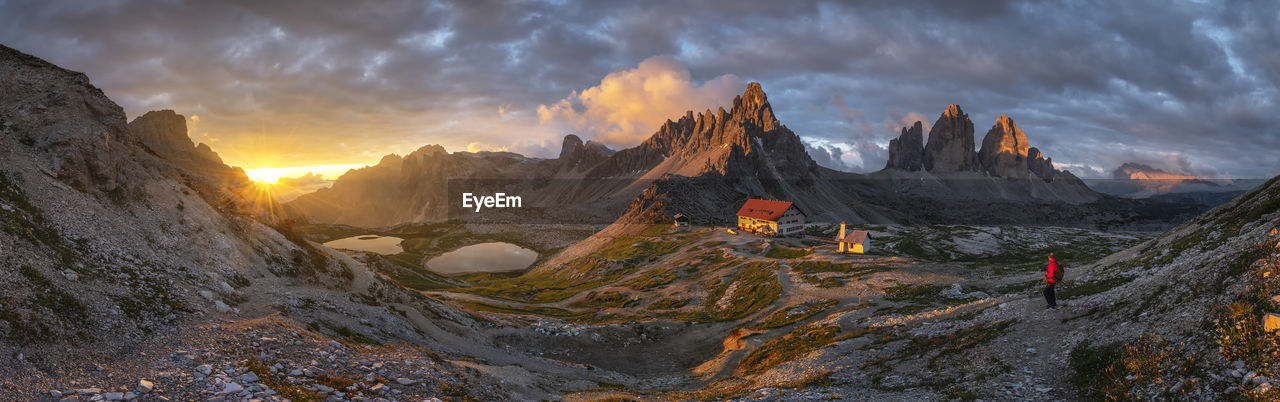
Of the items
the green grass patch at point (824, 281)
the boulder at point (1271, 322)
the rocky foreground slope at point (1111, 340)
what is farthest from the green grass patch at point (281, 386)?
the green grass patch at point (824, 281)

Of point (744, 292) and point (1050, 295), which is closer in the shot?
point (1050, 295)

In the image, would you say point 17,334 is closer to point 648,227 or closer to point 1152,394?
point 1152,394

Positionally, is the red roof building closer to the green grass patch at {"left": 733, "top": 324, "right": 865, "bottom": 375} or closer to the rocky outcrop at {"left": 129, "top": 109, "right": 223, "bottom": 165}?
the green grass patch at {"left": 733, "top": 324, "right": 865, "bottom": 375}

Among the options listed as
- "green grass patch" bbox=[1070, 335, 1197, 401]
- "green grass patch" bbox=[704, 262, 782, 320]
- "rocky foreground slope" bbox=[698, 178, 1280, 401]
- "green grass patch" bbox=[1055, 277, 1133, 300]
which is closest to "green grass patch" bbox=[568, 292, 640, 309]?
"green grass patch" bbox=[704, 262, 782, 320]

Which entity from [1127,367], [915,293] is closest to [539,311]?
[915,293]

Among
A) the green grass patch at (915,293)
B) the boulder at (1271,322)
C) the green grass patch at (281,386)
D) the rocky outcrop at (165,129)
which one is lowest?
the green grass patch at (915,293)

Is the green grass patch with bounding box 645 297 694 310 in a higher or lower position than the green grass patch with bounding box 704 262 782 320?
lower

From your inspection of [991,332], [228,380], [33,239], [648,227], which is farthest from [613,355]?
[648,227]

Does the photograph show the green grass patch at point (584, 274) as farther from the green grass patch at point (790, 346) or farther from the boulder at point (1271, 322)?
the boulder at point (1271, 322)

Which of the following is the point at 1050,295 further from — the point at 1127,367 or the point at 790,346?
the point at 790,346

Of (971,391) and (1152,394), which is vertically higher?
(1152,394)

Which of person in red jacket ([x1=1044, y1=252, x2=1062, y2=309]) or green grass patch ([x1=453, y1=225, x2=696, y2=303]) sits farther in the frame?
green grass patch ([x1=453, y1=225, x2=696, y2=303])
